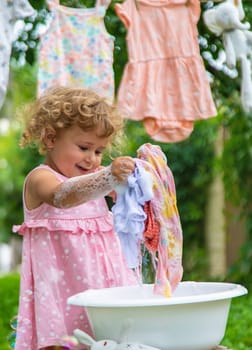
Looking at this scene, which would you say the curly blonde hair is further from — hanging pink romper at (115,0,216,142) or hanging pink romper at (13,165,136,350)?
hanging pink romper at (115,0,216,142)

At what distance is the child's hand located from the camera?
8.19 ft

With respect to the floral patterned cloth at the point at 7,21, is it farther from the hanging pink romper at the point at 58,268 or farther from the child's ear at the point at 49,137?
the hanging pink romper at the point at 58,268

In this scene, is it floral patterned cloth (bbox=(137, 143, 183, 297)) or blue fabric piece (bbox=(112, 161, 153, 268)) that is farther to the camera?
floral patterned cloth (bbox=(137, 143, 183, 297))

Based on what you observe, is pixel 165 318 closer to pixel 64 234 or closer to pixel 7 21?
pixel 64 234

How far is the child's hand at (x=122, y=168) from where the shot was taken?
8.19 ft

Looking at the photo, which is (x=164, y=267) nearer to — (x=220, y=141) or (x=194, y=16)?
(x=194, y=16)

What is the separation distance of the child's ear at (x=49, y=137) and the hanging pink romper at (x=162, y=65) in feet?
3.94

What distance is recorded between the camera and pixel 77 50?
4047 mm

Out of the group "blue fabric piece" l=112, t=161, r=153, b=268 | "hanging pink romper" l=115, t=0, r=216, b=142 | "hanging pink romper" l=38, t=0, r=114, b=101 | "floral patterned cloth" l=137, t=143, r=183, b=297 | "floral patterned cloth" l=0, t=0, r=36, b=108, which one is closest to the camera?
"blue fabric piece" l=112, t=161, r=153, b=268

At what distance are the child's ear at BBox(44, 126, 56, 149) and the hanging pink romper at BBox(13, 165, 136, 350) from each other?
4.6 inches

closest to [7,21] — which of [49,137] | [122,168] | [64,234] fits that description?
[49,137]

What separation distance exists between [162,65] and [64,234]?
1.56m

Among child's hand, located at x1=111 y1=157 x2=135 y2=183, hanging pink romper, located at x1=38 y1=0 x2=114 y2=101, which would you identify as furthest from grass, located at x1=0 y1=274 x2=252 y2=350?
child's hand, located at x1=111 y1=157 x2=135 y2=183

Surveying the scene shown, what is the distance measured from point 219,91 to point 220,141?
323 cm
